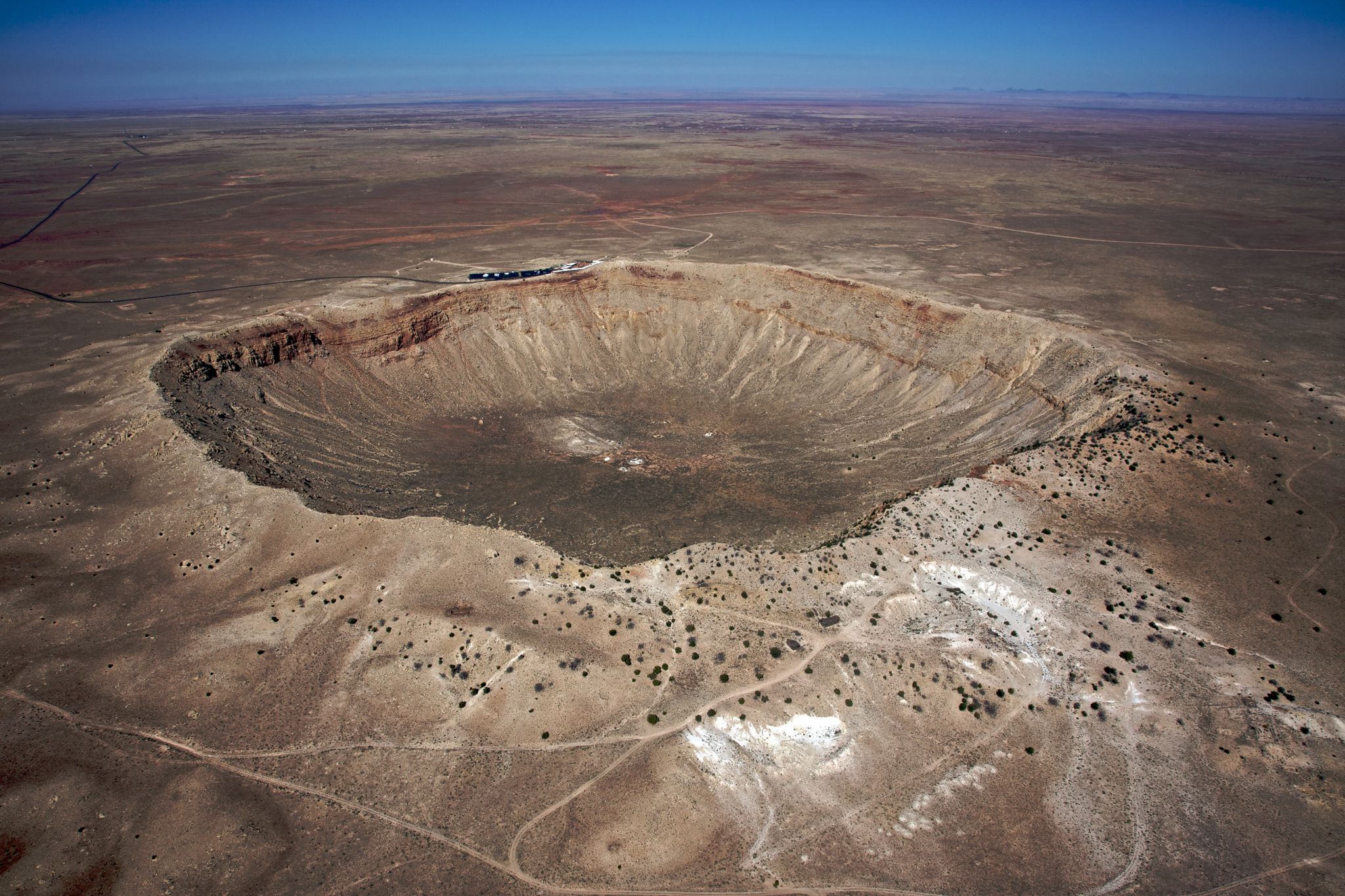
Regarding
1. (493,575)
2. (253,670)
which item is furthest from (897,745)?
(253,670)

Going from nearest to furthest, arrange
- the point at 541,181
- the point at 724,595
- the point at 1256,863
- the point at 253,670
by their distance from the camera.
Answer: the point at 1256,863, the point at 253,670, the point at 724,595, the point at 541,181

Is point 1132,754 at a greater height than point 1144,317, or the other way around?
point 1144,317

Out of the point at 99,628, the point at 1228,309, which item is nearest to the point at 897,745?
the point at 99,628

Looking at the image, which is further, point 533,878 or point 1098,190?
point 1098,190

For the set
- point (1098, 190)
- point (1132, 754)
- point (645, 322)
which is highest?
point (1098, 190)

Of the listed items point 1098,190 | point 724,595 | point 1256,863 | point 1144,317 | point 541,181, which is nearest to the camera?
point 1256,863

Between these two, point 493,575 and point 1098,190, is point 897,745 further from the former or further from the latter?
point 1098,190

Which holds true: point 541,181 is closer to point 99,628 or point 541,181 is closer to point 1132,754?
point 99,628
